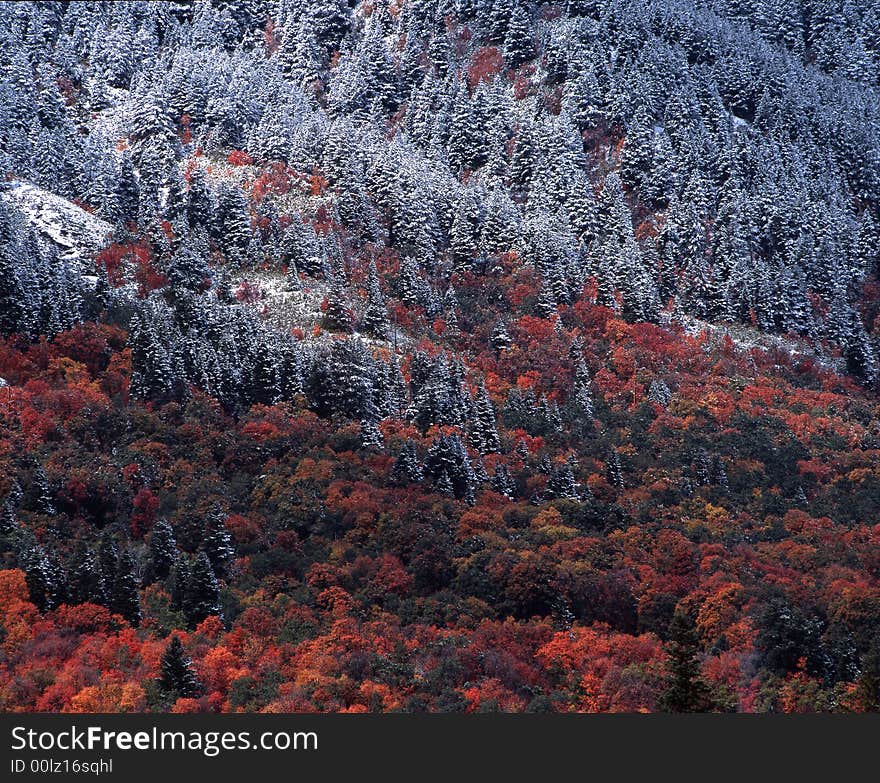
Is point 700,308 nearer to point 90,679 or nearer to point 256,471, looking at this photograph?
point 256,471

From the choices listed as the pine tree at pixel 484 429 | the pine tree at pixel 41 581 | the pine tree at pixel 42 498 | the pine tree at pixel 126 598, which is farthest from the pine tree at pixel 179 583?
the pine tree at pixel 484 429

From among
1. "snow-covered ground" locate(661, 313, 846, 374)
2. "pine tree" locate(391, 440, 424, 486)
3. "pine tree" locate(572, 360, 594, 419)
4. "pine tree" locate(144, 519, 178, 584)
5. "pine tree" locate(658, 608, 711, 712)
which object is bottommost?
"pine tree" locate(144, 519, 178, 584)

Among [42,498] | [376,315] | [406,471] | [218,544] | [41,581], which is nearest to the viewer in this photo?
[41,581]

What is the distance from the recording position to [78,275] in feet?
611

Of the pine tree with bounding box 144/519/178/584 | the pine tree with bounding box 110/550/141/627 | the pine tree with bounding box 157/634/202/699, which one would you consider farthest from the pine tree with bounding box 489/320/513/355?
the pine tree with bounding box 157/634/202/699

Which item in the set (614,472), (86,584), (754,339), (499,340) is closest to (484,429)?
(614,472)

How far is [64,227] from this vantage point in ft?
638

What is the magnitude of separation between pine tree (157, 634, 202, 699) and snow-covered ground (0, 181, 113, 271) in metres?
96.5

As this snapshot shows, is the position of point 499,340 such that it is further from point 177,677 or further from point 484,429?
point 177,677

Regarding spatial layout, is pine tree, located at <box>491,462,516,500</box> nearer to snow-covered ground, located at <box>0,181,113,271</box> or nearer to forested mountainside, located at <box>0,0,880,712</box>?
forested mountainside, located at <box>0,0,880,712</box>

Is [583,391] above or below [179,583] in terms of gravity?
above

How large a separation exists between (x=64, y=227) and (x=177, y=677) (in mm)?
107747

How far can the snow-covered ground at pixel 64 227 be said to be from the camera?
190875 mm

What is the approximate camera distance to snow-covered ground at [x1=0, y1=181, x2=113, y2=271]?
190875 mm
